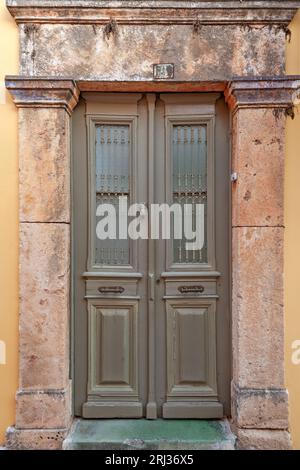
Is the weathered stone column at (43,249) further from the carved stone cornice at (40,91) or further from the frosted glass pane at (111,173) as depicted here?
the frosted glass pane at (111,173)

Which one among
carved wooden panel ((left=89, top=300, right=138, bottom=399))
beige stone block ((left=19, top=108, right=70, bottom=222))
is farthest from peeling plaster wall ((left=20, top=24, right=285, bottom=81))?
carved wooden panel ((left=89, top=300, right=138, bottom=399))

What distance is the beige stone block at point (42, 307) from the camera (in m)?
3.51

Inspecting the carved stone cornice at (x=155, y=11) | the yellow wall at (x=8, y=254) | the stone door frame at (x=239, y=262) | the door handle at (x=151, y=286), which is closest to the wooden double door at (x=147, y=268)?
the door handle at (x=151, y=286)

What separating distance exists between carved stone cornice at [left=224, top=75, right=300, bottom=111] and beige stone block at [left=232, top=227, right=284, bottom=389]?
1.04 metres

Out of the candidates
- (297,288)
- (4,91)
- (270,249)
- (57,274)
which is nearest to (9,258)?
(57,274)

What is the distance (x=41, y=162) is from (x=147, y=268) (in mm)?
1298

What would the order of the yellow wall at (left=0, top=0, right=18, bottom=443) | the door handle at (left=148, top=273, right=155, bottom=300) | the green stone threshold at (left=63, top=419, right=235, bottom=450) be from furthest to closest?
the door handle at (left=148, top=273, right=155, bottom=300), the yellow wall at (left=0, top=0, right=18, bottom=443), the green stone threshold at (left=63, top=419, right=235, bottom=450)

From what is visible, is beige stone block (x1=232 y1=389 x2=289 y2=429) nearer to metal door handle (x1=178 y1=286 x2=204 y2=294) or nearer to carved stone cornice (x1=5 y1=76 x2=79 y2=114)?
metal door handle (x1=178 y1=286 x2=204 y2=294)

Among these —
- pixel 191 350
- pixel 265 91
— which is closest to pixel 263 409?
pixel 191 350

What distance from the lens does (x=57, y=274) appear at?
139 inches

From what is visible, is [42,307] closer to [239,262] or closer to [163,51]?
[239,262]

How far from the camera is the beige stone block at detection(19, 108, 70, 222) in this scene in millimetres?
3516

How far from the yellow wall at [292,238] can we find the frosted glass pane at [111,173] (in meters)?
1.40
